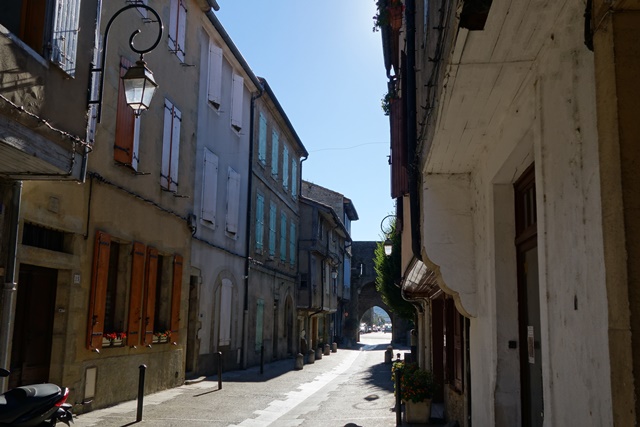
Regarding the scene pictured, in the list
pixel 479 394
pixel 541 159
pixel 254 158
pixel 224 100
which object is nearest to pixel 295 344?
pixel 254 158

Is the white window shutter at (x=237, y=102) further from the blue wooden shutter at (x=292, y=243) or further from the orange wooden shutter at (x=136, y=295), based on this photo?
the blue wooden shutter at (x=292, y=243)

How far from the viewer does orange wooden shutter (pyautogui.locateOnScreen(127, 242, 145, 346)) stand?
12.5 metres

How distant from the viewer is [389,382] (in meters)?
18.8

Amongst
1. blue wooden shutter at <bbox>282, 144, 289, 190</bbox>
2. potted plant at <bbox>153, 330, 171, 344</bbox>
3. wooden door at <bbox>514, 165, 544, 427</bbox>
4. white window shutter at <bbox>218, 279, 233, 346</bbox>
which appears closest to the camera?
wooden door at <bbox>514, 165, 544, 427</bbox>

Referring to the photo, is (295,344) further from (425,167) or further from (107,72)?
(425,167)

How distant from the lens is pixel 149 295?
13.3 metres

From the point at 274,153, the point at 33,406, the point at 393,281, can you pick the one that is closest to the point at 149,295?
the point at 33,406

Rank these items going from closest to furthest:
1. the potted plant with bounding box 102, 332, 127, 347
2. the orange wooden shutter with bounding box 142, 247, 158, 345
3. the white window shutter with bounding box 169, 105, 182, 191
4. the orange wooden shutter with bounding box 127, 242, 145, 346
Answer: the potted plant with bounding box 102, 332, 127, 347 < the orange wooden shutter with bounding box 127, 242, 145, 346 < the orange wooden shutter with bounding box 142, 247, 158, 345 < the white window shutter with bounding box 169, 105, 182, 191

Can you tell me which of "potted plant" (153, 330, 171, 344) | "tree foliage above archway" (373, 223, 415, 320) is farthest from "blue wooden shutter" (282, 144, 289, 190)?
"potted plant" (153, 330, 171, 344)

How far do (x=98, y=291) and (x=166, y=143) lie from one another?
432cm

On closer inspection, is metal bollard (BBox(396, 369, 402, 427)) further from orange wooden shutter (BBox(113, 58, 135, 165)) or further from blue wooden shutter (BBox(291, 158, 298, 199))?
blue wooden shutter (BBox(291, 158, 298, 199))

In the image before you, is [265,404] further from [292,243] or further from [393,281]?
[292,243]

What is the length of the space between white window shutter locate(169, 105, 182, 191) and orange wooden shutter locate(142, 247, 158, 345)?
6.02ft

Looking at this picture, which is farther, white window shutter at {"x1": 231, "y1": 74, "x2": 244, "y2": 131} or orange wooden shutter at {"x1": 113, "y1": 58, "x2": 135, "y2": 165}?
white window shutter at {"x1": 231, "y1": 74, "x2": 244, "y2": 131}
